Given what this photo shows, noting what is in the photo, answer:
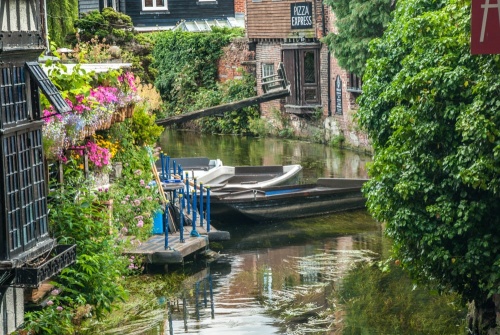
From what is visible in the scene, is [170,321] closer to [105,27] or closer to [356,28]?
[105,27]

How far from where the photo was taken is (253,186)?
29234 millimetres

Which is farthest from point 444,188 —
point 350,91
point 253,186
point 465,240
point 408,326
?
point 350,91

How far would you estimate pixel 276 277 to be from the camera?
75.6 ft

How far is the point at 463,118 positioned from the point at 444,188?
1.26 m

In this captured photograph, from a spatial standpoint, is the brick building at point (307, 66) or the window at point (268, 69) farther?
the window at point (268, 69)

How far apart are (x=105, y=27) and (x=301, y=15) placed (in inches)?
551

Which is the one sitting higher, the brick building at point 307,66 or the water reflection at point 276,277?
the brick building at point 307,66

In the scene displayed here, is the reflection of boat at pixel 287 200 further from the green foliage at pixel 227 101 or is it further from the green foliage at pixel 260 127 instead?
the green foliage at pixel 227 101

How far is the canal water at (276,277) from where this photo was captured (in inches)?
757

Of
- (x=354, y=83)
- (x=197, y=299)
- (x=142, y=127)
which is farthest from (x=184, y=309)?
(x=354, y=83)

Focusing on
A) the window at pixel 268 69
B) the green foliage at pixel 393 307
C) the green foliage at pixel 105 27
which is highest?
the green foliage at pixel 105 27

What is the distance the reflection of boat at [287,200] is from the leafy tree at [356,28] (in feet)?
24.9

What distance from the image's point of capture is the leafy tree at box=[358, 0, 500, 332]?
14.7 metres

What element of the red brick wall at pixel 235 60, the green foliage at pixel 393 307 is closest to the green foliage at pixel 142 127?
the green foliage at pixel 393 307
